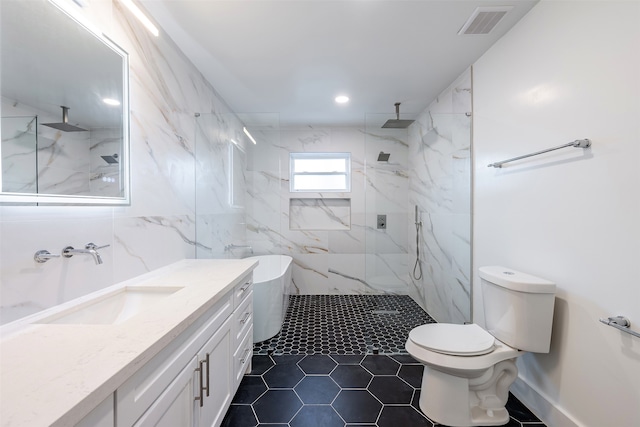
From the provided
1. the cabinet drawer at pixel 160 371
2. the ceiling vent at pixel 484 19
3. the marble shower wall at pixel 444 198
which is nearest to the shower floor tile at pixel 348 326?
the marble shower wall at pixel 444 198

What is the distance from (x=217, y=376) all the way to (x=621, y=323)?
6.12 ft

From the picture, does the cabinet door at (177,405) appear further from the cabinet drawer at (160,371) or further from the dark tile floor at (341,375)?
the dark tile floor at (341,375)

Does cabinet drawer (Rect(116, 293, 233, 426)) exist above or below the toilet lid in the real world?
above

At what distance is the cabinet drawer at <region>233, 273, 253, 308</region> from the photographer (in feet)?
5.33

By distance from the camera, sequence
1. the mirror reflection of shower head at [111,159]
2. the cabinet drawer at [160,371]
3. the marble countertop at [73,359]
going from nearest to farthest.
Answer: the marble countertop at [73,359]
the cabinet drawer at [160,371]
the mirror reflection of shower head at [111,159]

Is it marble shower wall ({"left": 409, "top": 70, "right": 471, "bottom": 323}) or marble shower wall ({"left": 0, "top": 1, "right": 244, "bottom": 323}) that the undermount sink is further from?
marble shower wall ({"left": 409, "top": 70, "right": 471, "bottom": 323})

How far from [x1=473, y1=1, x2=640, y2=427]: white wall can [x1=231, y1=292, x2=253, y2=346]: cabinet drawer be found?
1838 mm

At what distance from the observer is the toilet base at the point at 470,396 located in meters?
1.54

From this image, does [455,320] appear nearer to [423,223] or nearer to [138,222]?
[423,223]

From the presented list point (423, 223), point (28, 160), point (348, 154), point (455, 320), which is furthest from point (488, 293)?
point (348, 154)

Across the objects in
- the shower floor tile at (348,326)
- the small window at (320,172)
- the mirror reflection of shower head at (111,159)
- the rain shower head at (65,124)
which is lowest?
the shower floor tile at (348,326)

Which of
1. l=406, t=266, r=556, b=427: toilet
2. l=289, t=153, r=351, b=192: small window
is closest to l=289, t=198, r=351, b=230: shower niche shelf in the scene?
l=289, t=153, r=351, b=192: small window

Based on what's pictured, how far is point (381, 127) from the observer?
3.00 metres

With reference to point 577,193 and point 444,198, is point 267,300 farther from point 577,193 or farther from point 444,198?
point 577,193
